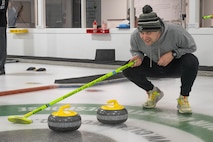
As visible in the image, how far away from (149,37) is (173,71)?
14.7 inches

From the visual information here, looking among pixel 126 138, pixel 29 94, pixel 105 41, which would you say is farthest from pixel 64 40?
pixel 126 138

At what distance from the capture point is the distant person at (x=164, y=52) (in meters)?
2.68

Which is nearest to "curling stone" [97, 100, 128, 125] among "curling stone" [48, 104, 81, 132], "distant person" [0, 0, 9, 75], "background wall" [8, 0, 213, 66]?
"curling stone" [48, 104, 81, 132]

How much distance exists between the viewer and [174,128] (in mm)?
2357

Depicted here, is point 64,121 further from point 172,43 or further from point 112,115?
point 172,43

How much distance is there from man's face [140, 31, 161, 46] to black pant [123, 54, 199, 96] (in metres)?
0.26

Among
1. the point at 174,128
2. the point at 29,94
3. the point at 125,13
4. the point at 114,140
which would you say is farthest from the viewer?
the point at 125,13

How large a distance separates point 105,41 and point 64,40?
105 centimetres

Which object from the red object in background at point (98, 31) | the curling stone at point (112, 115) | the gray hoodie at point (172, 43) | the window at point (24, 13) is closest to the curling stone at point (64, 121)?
the curling stone at point (112, 115)

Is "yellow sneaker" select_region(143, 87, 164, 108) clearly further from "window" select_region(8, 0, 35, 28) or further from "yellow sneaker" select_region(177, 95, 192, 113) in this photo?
"window" select_region(8, 0, 35, 28)

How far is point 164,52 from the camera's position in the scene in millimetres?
2816

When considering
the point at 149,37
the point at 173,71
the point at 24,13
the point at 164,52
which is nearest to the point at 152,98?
the point at 173,71

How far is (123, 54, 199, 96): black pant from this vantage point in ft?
9.09

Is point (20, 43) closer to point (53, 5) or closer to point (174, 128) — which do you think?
point (53, 5)
